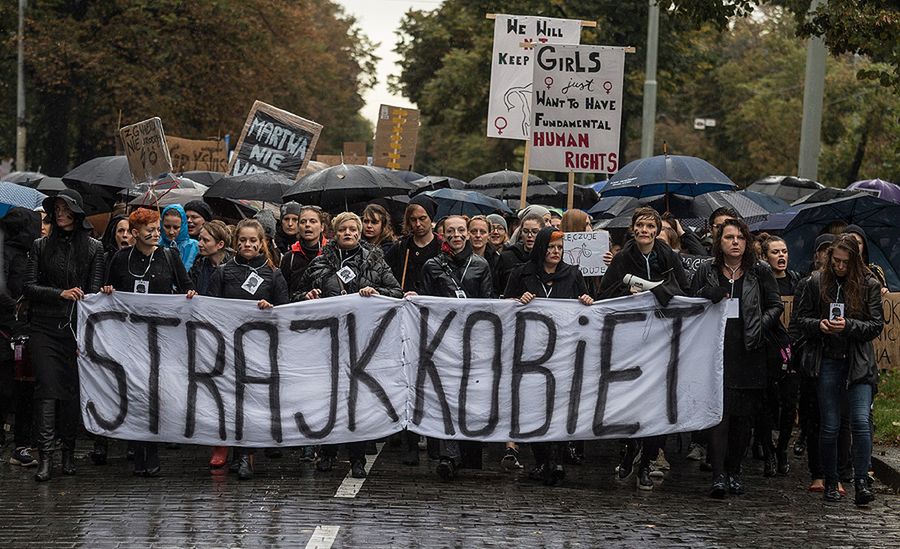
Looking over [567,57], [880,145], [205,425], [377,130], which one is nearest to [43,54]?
[377,130]

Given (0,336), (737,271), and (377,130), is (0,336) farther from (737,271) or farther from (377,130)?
(377,130)

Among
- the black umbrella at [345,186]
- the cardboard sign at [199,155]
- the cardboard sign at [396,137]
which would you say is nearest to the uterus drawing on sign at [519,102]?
the black umbrella at [345,186]

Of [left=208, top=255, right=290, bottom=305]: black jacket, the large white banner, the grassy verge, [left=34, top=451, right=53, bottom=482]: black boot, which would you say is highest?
[left=208, top=255, right=290, bottom=305]: black jacket

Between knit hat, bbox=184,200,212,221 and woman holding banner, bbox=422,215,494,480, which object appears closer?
woman holding banner, bbox=422,215,494,480

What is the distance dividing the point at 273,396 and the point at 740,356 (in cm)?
322

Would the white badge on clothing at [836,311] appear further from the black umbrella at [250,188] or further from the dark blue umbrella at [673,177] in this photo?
the black umbrella at [250,188]

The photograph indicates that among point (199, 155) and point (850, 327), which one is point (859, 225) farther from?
point (199, 155)

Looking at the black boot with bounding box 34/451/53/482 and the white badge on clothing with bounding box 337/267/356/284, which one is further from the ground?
the white badge on clothing with bounding box 337/267/356/284

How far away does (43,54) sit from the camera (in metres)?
39.8

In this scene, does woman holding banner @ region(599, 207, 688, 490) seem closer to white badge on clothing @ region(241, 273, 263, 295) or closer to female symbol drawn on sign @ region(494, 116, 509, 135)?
white badge on clothing @ region(241, 273, 263, 295)

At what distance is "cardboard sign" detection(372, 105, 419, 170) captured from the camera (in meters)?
25.5

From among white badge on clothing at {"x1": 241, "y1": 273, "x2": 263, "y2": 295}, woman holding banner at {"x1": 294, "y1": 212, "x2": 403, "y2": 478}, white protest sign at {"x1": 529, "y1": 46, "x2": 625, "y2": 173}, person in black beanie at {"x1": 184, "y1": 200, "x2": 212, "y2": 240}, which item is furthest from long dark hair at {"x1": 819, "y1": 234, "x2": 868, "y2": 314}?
person in black beanie at {"x1": 184, "y1": 200, "x2": 212, "y2": 240}

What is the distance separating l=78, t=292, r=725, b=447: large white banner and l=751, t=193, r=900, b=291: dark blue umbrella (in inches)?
141

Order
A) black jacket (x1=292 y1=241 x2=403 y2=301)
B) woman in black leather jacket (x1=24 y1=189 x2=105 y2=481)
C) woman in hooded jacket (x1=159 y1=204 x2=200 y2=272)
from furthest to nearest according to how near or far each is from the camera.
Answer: woman in hooded jacket (x1=159 y1=204 x2=200 y2=272) < black jacket (x1=292 y1=241 x2=403 y2=301) < woman in black leather jacket (x1=24 y1=189 x2=105 y2=481)
